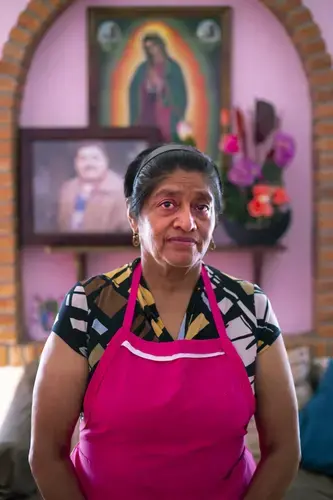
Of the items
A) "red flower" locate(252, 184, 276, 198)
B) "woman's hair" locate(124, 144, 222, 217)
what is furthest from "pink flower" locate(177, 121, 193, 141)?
"woman's hair" locate(124, 144, 222, 217)

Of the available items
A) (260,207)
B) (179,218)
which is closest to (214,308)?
(179,218)

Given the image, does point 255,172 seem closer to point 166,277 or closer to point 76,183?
point 76,183

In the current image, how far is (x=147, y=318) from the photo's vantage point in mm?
1111

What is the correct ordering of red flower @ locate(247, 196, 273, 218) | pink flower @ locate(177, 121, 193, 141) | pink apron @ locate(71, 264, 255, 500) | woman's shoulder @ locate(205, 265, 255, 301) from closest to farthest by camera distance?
pink apron @ locate(71, 264, 255, 500)
woman's shoulder @ locate(205, 265, 255, 301)
red flower @ locate(247, 196, 273, 218)
pink flower @ locate(177, 121, 193, 141)

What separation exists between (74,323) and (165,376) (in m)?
0.19

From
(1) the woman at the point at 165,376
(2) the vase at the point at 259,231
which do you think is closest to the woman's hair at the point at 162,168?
(1) the woman at the point at 165,376

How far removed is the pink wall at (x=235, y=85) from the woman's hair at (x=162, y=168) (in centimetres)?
172

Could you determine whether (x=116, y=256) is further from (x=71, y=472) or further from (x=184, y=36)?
(x=71, y=472)

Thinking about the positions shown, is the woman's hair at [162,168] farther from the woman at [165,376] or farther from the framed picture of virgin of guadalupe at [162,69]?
the framed picture of virgin of guadalupe at [162,69]

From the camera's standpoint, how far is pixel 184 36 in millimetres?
2727

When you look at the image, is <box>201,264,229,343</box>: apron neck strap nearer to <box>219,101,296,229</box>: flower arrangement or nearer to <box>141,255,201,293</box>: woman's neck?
<box>141,255,201,293</box>: woman's neck

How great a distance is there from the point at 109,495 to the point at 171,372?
263mm

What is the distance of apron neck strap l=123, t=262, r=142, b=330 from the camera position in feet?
3.58

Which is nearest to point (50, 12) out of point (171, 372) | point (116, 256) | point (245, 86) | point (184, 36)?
point (184, 36)
